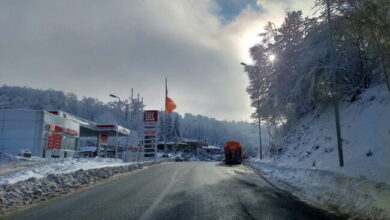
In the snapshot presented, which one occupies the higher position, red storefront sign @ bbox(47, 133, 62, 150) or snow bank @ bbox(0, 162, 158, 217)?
red storefront sign @ bbox(47, 133, 62, 150)

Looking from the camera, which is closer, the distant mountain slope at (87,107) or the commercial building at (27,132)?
the commercial building at (27,132)

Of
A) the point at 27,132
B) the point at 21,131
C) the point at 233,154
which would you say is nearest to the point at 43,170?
the point at 233,154

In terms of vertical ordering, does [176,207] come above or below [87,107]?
below

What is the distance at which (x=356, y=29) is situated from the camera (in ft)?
29.8

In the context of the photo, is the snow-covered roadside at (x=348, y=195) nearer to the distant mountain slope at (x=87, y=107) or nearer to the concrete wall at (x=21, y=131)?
the concrete wall at (x=21, y=131)

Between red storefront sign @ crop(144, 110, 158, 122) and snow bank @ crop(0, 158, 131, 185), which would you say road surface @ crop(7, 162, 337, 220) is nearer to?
snow bank @ crop(0, 158, 131, 185)

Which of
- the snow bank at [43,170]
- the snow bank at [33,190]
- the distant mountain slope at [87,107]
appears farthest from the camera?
the distant mountain slope at [87,107]

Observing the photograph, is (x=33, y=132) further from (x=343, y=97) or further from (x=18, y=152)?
(x=343, y=97)

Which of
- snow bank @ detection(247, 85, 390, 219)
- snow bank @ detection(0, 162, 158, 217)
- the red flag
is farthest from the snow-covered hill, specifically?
the red flag

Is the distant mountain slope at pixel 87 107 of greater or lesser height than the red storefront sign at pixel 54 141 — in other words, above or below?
above

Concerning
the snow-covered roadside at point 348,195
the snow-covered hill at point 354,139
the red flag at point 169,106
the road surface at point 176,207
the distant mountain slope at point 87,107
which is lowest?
the road surface at point 176,207

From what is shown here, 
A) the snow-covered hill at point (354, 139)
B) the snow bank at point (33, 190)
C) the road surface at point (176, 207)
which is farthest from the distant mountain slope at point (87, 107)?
the road surface at point (176, 207)

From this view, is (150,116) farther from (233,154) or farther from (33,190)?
(33,190)

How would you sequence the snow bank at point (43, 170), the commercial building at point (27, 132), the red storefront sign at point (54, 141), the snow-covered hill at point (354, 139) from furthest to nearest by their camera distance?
the red storefront sign at point (54, 141) < the commercial building at point (27, 132) < the snow bank at point (43, 170) < the snow-covered hill at point (354, 139)
